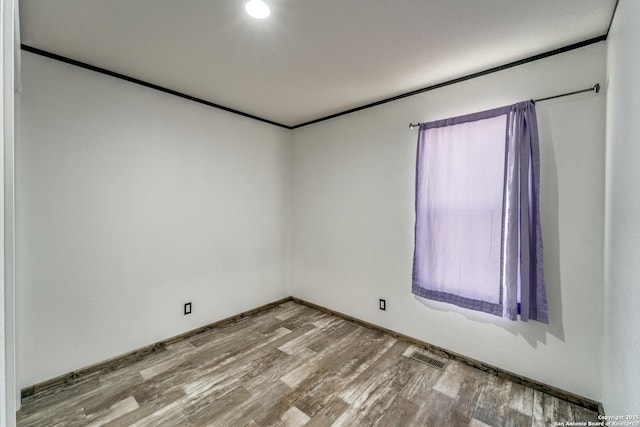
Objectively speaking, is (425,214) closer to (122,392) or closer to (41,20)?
(122,392)

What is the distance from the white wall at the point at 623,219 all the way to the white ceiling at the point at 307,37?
16.1 inches

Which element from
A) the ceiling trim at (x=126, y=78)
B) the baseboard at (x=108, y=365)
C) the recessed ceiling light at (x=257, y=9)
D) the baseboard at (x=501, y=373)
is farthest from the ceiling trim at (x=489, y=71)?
the baseboard at (x=108, y=365)

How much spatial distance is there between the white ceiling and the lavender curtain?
1.64 feet

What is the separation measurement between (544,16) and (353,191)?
2039 millimetres

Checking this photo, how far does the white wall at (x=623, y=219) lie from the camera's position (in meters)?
1.17

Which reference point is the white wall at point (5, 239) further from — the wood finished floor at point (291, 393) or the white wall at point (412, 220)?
the white wall at point (412, 220)

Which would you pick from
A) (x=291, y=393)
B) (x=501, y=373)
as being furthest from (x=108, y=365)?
(x=501, y=373)

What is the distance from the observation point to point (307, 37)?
1.84 m

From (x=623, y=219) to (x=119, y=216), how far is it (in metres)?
3.35

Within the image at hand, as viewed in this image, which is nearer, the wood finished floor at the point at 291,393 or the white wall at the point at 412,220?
the wood finished floor at the point at 291,393

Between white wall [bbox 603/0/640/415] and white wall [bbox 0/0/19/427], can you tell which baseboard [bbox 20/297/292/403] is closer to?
white wall [bbox 0/0/19/427]

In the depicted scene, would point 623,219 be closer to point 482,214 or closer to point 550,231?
point 550,231

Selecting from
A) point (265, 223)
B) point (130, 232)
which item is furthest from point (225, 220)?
point (130, 232)

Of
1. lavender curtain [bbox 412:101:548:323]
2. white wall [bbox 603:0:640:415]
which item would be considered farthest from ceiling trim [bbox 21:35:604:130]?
lavender curtain [bbox 412:101:548:323]
